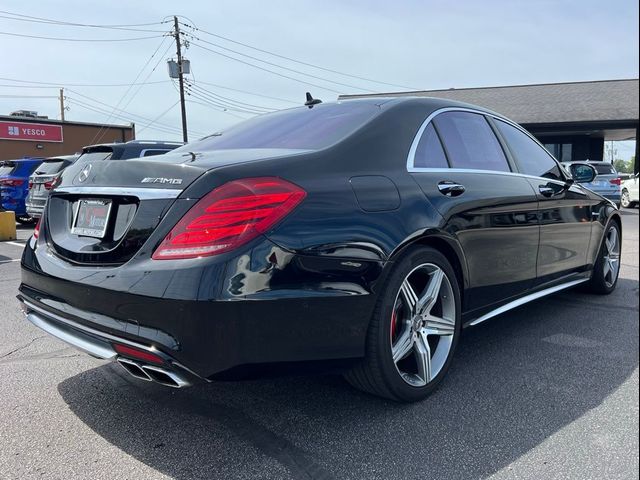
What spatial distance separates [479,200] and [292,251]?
1462mm

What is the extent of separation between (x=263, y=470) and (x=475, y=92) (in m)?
29.2

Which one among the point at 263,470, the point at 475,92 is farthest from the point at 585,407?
the point at 475,92

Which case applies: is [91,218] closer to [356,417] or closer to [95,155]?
[356,417]

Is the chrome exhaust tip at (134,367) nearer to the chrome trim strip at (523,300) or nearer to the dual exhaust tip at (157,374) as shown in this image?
the dual exhaust tip at (157,374)

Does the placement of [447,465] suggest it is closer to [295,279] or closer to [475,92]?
[295,279]

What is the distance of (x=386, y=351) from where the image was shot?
2461 millimetres

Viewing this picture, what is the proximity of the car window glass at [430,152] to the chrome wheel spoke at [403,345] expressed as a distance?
0.86 meters

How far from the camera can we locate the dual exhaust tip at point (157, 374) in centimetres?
209

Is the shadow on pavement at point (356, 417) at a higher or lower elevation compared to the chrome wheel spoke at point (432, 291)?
lower

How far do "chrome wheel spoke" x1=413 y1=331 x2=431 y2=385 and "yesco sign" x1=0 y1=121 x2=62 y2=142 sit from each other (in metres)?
31.6

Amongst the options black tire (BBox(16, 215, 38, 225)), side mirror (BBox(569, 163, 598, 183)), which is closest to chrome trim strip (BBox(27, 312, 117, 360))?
side mirror (BBox(569, 163, 598, 183))

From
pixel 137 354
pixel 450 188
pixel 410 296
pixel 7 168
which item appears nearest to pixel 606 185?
pixel 450 188

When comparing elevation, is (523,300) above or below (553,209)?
below

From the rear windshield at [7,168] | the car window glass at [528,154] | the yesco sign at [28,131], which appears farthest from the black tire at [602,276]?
the yesco sign at [28,131]
